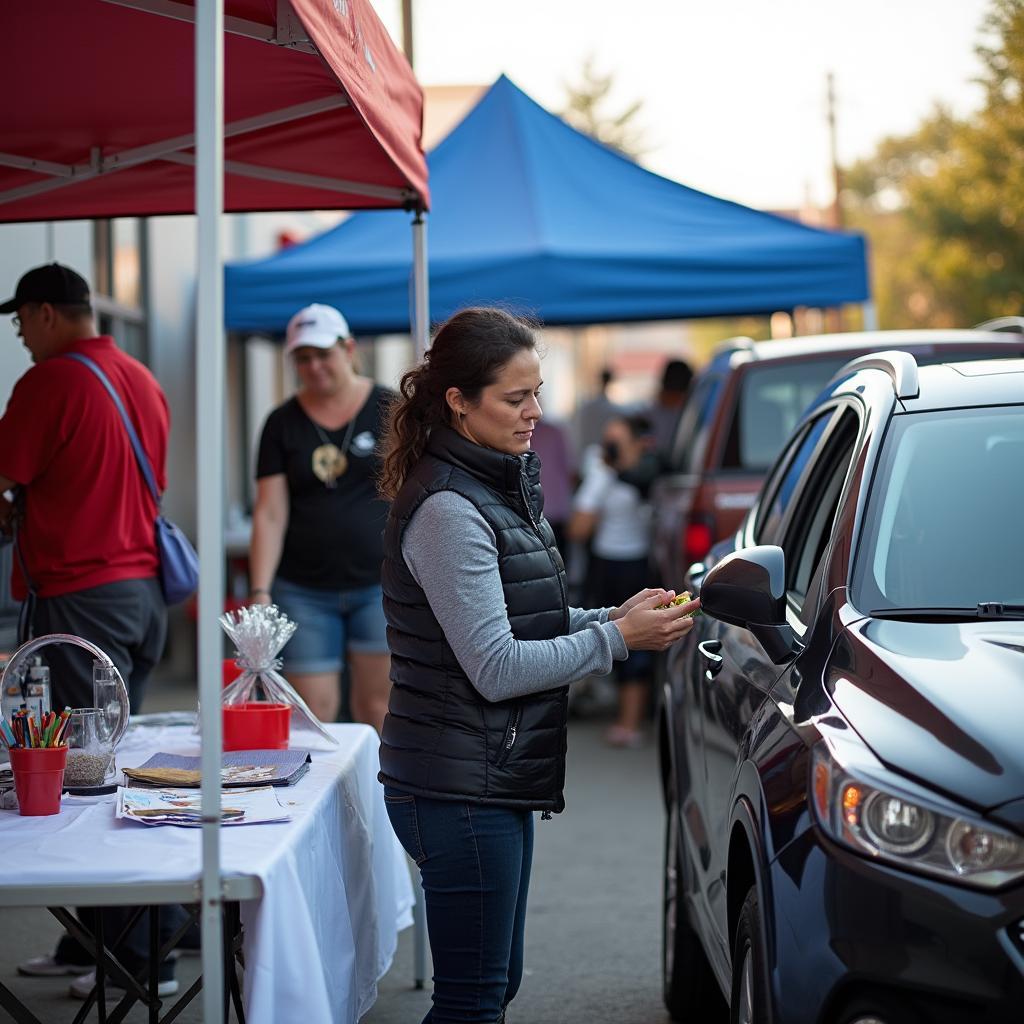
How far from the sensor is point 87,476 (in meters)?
4.81

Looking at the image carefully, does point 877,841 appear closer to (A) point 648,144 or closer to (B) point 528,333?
(B) point 528,333

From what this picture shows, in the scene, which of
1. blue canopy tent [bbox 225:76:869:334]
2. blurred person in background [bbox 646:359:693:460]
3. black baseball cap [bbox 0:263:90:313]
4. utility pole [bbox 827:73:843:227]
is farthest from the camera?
utility pole [bbox 827:73:843:227]

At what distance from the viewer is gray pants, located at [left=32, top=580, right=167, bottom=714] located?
463 cm

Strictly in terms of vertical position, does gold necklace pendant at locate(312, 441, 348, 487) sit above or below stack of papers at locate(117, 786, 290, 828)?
above

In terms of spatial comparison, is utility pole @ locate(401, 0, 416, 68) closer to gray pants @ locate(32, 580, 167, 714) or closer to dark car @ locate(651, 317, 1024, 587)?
dark car @ locate(651, 317, 1024, 587)

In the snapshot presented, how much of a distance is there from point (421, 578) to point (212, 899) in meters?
0.74

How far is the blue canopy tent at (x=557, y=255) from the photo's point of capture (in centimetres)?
1005

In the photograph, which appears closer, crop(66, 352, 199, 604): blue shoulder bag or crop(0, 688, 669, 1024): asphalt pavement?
crop(0, 688, 669, 1024): asphalt pavement

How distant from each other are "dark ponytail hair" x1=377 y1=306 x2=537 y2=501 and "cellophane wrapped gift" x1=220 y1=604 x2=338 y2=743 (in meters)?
0.83

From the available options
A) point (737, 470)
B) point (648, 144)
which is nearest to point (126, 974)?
point (737, 470)

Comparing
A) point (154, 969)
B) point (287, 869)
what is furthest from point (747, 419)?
point (287, 869)

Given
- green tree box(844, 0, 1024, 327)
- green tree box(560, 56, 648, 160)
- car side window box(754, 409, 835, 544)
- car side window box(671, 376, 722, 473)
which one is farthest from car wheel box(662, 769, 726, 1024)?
green tree box(560, 56, 648, 160)

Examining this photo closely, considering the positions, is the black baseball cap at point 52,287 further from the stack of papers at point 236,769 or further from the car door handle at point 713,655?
the car door handle at point 713,655

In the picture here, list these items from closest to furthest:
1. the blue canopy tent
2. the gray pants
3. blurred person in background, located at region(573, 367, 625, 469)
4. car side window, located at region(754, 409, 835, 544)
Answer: car side window, located at region(754, 409, 835, 544) → the gray pants → the blue canopy tent → blurred person in background, located at region(573, 367, 625, 469)
